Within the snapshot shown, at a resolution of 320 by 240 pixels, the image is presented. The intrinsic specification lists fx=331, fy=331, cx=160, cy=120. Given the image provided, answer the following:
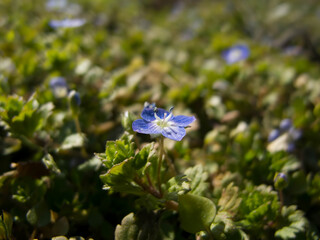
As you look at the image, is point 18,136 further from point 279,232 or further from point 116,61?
point 116,61

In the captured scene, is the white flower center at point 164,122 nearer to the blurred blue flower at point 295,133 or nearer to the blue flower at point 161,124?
the blue flower at point 161,124

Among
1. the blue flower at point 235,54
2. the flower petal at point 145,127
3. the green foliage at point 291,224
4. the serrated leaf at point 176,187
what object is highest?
the blue flower at point 235,54

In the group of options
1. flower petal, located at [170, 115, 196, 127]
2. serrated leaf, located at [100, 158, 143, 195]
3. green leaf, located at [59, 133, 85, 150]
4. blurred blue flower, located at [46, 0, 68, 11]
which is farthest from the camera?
blurred blue flower, located at [46, 0, 68, 11]

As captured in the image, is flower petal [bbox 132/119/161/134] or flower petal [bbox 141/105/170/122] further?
flower petal [bbox 141/105/170/122]

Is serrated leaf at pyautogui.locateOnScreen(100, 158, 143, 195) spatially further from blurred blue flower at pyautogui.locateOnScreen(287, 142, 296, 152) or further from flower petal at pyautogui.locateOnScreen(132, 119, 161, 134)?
blurred blue flower at pyautogui.locateOnScreen(287, 142, 296, 152)

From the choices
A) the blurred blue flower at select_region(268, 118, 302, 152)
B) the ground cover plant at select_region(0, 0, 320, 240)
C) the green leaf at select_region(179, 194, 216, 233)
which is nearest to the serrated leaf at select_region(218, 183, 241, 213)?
the ground cover plant at select_region(0, 0, 320, 240)

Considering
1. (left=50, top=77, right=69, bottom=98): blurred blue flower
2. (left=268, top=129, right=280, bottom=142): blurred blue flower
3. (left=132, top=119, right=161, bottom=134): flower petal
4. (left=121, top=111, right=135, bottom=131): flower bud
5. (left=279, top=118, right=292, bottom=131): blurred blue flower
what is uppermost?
(left=50, top=77, right=69, bottom=98): blurred blue flower

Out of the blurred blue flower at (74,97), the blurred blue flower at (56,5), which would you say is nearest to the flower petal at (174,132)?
the blurred blue flower at (74,97)

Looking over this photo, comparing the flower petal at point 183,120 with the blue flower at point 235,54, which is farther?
the blue flower at point 235,54
